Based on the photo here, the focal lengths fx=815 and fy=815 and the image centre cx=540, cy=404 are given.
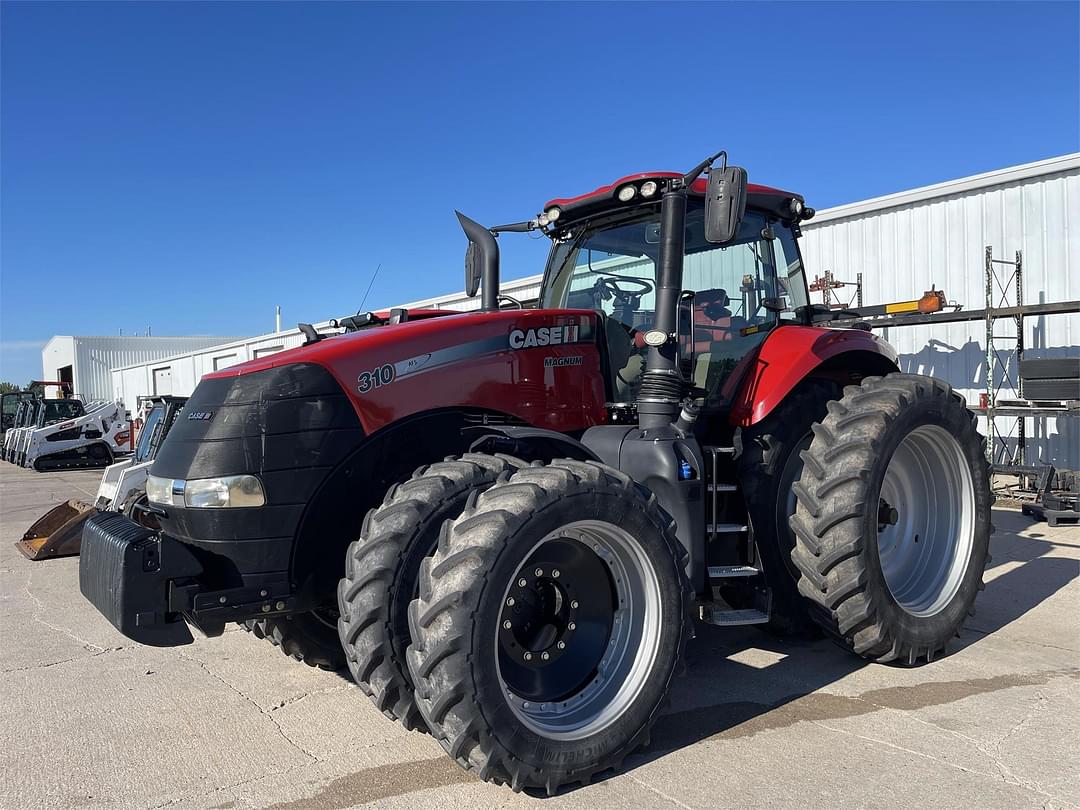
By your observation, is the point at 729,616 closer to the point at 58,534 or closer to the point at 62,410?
the point at 58,534

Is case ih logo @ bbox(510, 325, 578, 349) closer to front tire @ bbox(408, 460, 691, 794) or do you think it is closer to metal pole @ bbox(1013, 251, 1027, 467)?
front tire @ bbox(408, 460, 691, 794)

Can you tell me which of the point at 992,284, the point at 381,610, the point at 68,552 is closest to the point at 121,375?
the point at 68,552

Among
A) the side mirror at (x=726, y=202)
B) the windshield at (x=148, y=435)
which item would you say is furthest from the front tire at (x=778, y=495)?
the windshield at (x=148, y=435)

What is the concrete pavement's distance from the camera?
2.98m

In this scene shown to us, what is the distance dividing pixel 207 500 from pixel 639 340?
2252 mm

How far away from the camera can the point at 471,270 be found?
4.84 m

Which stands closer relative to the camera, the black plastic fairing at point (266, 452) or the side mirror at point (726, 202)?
the black plastic fairing at point (266, 452)

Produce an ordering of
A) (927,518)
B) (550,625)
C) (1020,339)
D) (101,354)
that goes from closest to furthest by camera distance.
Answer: (550,625), (927,518), (1020,339), (101,354)

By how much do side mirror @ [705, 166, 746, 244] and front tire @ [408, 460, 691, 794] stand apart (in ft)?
3.93

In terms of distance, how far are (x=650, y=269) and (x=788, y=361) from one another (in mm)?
896

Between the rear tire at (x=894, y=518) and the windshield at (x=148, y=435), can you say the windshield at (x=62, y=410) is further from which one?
the rear tire at (x=894, y=518)

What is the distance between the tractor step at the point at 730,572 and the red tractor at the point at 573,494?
0.08 feet

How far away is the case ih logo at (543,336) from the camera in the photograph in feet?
12.8

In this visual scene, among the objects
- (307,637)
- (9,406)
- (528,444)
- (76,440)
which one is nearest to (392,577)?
(528,444)
